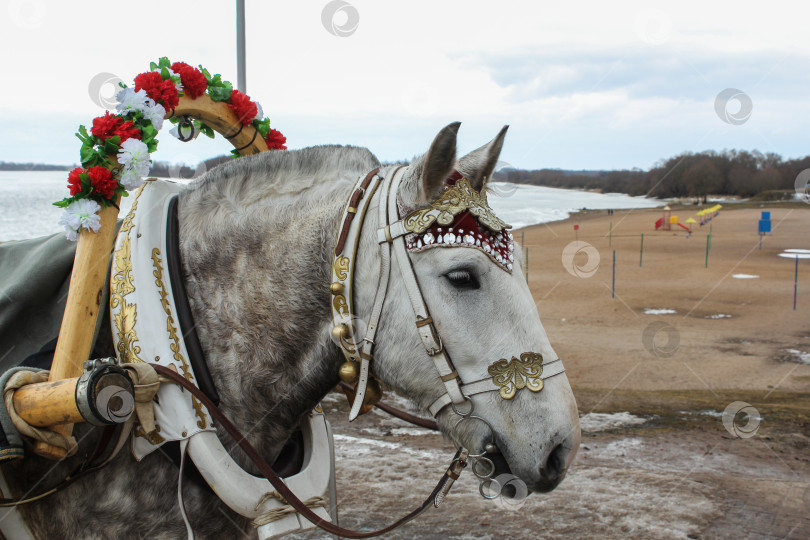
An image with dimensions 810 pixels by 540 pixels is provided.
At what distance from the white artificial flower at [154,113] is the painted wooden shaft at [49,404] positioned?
3.26 feet

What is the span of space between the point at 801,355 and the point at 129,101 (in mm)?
11140

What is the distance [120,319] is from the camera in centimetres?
206

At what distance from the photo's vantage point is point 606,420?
6.34 meters

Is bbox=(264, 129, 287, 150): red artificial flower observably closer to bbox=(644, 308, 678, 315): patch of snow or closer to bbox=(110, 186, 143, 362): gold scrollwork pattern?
bbox=(110, 186, 143, 362): gold scrollwork pattern

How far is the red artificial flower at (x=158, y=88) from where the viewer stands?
232 centimetres

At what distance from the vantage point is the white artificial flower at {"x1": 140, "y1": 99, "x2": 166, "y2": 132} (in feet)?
7.50

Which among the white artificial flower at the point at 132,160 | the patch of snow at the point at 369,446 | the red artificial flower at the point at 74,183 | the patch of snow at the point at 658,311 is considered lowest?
the patch of snow at the point at 658,311

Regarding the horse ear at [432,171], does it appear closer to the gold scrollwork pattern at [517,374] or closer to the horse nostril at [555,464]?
the gold scrollwork pattern at [517,374]

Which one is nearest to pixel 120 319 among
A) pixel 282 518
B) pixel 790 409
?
pixel 282 518

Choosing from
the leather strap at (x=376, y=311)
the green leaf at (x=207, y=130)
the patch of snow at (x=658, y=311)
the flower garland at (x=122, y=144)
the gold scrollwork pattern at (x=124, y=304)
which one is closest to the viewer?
the leather strap at (x=376, y=311)

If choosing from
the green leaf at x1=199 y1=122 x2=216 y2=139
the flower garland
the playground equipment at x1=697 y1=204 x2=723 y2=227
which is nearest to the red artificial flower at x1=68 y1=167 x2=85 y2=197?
the flower garland

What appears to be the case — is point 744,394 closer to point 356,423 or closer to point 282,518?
point 356,423

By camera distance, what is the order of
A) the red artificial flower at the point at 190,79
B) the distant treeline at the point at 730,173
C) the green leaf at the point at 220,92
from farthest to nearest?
the distant treeline at the point at 730,173 → the green leaf at the point at 220,92 → the red artificial flower at the point at 190,79

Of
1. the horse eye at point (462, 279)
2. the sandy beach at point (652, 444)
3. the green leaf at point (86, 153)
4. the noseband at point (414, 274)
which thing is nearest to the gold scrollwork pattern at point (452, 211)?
the noseband at point (414, 274)
